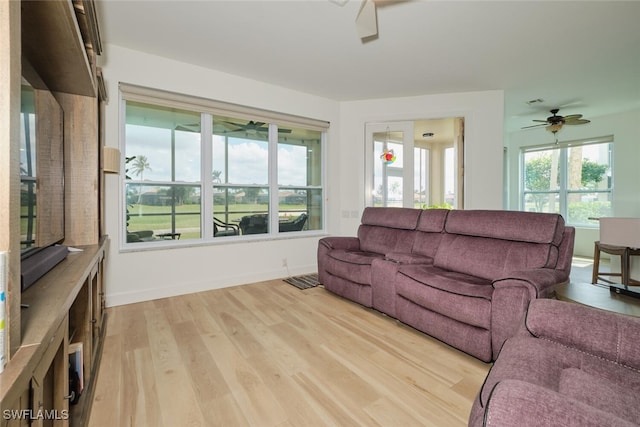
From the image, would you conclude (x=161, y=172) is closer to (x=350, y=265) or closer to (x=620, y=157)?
(x=350, y=265)

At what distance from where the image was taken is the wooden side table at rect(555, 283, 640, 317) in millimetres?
1281

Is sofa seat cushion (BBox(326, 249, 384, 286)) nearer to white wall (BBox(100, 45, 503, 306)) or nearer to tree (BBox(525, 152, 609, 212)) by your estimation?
white wall (BBox(100, 45, 503, 306))

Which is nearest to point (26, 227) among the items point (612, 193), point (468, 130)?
point (468, 130)

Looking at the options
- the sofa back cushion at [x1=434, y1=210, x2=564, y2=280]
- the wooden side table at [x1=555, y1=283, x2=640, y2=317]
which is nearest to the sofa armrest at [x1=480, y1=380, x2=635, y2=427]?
the wooden side table at [x1=555, y1=283, x2=640, y2=317]

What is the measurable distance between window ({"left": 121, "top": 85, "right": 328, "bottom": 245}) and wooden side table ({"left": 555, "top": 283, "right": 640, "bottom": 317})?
3183 mm

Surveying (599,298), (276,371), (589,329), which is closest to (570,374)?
(589,329)

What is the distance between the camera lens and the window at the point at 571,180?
5523 mm

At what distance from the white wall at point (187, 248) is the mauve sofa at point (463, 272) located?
1.02 m

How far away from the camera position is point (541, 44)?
2.82m

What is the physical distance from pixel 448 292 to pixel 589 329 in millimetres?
954

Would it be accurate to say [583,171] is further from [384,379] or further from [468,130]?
[384,379]

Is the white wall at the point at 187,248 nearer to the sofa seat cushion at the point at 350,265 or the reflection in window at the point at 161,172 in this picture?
the reflection in window at the point at 161,172

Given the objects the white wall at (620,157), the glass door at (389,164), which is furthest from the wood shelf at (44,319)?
the white wall at (620,157)

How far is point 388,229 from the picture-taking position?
133 inches
